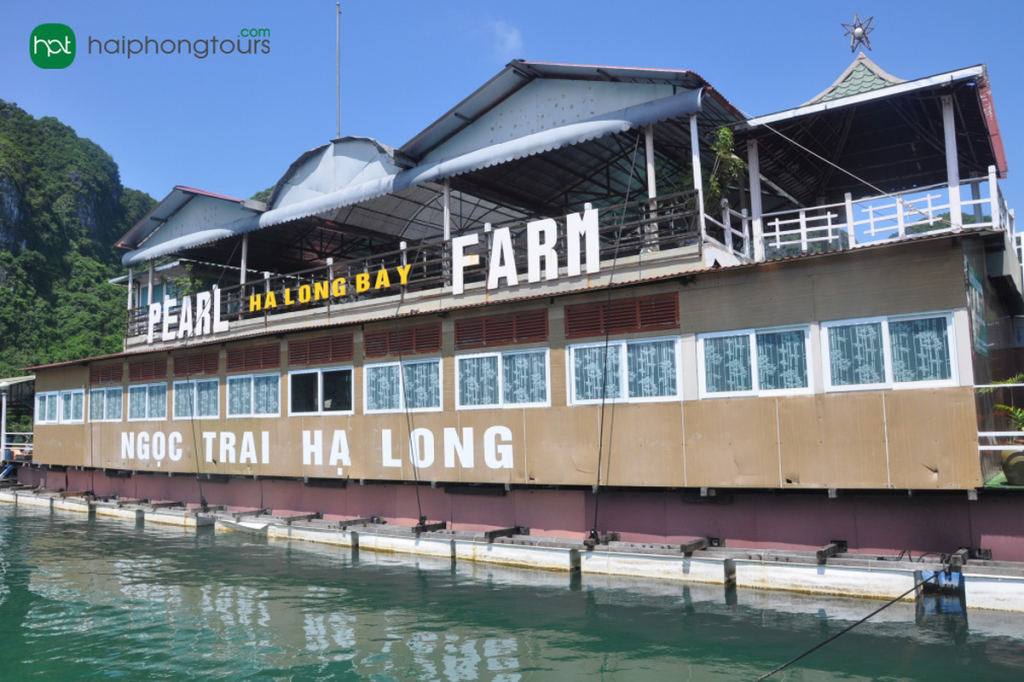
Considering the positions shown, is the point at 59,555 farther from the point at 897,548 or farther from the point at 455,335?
the point at 897,548

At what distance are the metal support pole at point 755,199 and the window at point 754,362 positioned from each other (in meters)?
4.64

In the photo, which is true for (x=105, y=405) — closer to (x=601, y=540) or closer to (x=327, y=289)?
(x=327, y=289)

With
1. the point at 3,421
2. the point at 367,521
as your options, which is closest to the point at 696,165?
the point at 367,521

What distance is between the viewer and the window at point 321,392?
19.1m

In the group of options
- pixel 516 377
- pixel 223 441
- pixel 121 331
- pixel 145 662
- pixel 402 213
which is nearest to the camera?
pixel 145 662

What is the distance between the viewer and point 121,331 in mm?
64250

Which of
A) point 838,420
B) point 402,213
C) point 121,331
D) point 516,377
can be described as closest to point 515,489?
point 516,377

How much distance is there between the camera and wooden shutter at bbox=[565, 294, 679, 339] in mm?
14141

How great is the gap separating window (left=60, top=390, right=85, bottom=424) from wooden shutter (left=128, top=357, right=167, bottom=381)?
11.8 feet

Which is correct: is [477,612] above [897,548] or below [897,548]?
below

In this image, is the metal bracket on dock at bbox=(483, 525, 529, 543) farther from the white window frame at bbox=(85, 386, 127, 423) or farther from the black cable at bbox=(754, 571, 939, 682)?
the white window frame at bbox=(85, 386, 127, 423)

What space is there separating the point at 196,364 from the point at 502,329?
11.7 m

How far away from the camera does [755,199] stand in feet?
58.4

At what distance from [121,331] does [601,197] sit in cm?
5458
